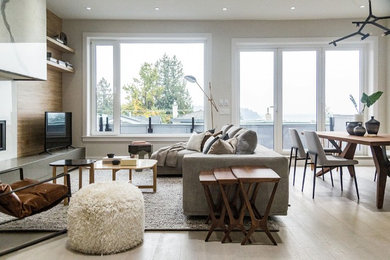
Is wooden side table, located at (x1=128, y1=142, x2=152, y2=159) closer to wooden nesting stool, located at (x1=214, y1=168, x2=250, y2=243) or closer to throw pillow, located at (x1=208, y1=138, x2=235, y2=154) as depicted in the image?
throw pillow, located at (x1=208, y1=138, x2=235, y2=154)

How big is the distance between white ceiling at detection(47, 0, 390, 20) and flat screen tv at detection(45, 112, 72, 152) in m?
2.01

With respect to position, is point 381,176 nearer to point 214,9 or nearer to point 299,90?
point 299,90

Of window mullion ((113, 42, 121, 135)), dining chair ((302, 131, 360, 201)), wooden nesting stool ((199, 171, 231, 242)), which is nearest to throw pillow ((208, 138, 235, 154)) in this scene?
wooden nesting stool ((199, 171, 231, 242))

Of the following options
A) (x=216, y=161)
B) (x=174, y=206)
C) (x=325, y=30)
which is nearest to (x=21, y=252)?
(x=174, y=206)

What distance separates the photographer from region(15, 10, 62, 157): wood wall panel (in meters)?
5.01

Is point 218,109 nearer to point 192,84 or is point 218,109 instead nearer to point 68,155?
point 192,84

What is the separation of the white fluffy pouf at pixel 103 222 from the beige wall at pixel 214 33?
162 inches

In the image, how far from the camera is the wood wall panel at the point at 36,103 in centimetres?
501

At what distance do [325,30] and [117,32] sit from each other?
170 inches

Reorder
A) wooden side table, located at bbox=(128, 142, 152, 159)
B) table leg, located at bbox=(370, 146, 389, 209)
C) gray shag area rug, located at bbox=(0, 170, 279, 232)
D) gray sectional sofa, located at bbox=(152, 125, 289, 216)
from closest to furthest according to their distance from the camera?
1. gray shag area rug, located at bbox=(0, 170, 279, 232)
2. gray sectional sofa, located at bbox=(152, 125, 289, 216)
3. table leg, located at bbox=(370, 146, 389, 209)
4. wooden side table, located at bbox=(128, 142, 152, 159)

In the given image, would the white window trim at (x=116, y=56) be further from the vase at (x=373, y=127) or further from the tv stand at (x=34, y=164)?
the vase at (x=373, y=127)

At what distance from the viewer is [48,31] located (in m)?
5.81

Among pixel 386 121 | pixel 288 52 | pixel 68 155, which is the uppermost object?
pixel 288 52

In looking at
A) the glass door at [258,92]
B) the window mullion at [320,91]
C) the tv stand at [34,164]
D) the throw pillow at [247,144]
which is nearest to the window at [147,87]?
the glass door at [258,92]
